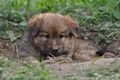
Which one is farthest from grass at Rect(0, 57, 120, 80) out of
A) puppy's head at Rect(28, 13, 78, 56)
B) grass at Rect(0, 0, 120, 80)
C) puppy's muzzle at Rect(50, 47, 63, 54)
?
grass at Rect(0, 0, 120, 80)

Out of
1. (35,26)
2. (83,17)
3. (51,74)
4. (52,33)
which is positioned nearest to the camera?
(51,74)

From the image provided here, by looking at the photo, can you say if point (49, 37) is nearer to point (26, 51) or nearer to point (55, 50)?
point (55, 50)

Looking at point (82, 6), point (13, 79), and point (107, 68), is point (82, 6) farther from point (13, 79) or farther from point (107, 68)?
point (13, 79)

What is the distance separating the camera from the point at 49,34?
5.54 m

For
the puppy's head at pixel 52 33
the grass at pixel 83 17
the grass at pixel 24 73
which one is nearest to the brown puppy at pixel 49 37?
the puppy's head at pixel 52 33

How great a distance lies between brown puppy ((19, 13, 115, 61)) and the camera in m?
5.50

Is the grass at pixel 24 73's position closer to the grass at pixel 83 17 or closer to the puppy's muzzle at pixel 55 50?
the puppy's muzzle at pixel 55 50

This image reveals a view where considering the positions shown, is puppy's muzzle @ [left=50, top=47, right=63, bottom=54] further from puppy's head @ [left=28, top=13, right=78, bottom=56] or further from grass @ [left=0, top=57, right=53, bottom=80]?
grass @ [left=0, top=57, right=53, bottom=80]

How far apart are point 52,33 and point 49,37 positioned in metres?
0.11

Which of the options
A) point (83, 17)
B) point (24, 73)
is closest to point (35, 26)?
point (83, 17)

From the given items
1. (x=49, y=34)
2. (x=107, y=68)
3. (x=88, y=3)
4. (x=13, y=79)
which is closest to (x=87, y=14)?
(x=88, y=3)

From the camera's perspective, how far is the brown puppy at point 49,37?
5500 mm

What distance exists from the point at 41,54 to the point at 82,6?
289 centimetres

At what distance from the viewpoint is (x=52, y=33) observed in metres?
5.52
